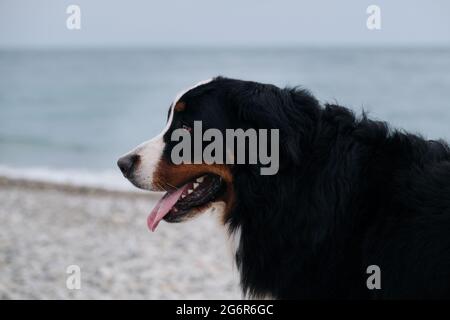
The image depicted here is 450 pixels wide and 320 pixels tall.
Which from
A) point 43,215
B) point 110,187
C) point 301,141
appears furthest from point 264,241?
point 110,187

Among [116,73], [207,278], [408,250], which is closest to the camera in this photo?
[408,250]

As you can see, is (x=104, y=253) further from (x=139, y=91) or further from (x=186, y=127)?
(x=139, y=91)

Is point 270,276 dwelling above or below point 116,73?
below

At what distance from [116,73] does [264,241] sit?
107 ft

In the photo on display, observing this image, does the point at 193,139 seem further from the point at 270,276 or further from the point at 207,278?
the point at 207,278

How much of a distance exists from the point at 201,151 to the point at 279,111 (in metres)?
0.40

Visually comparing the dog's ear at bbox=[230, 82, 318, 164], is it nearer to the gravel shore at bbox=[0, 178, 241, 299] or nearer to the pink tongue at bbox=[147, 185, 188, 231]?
the pink tongue at bbox=[147, 185, 188, 231]

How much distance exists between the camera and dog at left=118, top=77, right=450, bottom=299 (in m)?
2.50

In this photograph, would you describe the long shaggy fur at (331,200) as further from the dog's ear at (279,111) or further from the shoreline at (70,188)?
the shoreline at (70,188)

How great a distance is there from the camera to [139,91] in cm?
2570

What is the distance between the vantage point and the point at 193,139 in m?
2.86

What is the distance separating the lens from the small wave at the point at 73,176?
35.1ft

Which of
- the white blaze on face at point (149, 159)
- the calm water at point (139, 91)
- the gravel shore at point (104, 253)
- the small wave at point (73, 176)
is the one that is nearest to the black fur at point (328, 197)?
the white blaze on face at point (149, 159)

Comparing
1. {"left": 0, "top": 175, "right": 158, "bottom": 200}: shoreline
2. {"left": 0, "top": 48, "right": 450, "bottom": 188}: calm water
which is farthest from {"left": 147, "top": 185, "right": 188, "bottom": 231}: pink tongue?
{"left": 0, "top": 175, "right": 158, "bottom": 200}: shoreline
